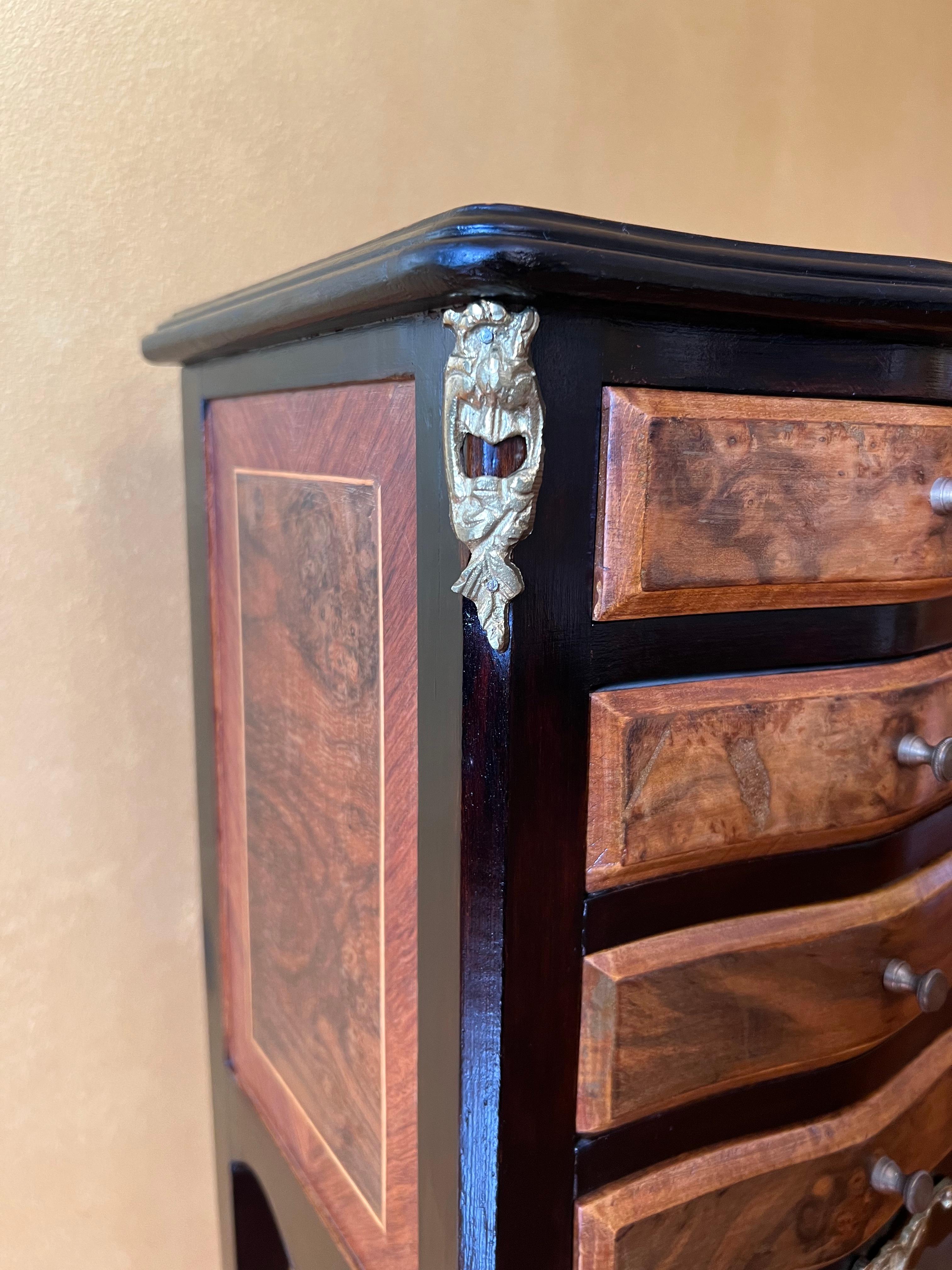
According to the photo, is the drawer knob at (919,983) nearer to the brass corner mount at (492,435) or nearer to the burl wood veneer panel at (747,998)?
the burl wood veneer panel at (747,998)

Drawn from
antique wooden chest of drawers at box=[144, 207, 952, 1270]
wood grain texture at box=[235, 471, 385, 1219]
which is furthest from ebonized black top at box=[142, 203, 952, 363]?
wood grain texture at box=[235, 471, 385, 1219]

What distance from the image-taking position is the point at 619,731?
1.50 ft

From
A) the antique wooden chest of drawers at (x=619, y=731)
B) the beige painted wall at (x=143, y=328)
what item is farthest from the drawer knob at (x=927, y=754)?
the beige painted wall at (x=143, y=328)

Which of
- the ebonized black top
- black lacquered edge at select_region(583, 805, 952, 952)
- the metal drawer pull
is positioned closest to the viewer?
the ebonized black top

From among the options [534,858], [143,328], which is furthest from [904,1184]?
[143,328]

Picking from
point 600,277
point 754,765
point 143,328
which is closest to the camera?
point 600,277

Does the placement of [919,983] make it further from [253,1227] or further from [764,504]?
[253,1227]

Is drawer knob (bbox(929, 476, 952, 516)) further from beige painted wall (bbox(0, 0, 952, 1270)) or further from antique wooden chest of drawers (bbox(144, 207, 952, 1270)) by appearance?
beige painted wall (bbox(0, 0, 952, 1270))

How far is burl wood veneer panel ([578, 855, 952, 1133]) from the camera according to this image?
0.49 metres

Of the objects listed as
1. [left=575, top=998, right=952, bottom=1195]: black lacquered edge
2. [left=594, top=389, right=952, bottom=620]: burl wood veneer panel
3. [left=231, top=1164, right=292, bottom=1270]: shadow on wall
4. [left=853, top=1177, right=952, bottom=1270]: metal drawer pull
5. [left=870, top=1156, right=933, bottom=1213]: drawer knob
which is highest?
[left=594, top=389, right=952, bottom=620]: burl wood veneer panel

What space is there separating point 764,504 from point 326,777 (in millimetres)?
316

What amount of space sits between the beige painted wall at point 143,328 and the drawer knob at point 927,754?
65 centimetres

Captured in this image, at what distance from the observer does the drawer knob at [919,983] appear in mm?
549

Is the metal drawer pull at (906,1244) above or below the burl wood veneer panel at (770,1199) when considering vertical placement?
below
